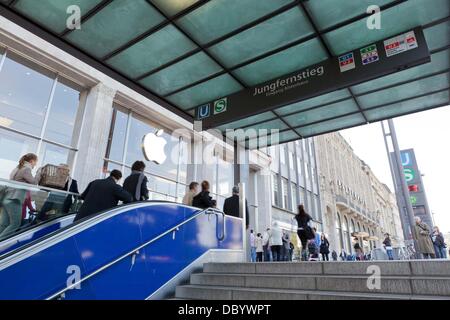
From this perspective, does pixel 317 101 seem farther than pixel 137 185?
Yes

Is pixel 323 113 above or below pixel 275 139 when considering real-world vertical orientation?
above

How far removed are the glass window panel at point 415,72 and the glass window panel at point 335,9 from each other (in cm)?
229

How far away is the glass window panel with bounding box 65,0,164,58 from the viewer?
5609 mm

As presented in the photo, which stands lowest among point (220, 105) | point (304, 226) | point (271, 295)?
point (271, 295)

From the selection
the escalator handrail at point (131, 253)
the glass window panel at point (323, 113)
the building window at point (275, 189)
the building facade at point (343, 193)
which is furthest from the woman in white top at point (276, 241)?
the building facade at point (343, 193)

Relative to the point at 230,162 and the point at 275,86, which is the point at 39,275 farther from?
the point at 230,162

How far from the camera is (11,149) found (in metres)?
8.20

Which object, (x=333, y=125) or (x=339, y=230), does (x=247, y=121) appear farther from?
(x=339, y=230)

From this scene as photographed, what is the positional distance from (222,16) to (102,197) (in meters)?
3.99

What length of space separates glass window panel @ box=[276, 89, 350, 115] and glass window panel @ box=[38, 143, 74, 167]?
6745 mm

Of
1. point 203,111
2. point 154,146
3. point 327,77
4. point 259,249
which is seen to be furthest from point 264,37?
point 259,249

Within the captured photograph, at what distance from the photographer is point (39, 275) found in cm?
328

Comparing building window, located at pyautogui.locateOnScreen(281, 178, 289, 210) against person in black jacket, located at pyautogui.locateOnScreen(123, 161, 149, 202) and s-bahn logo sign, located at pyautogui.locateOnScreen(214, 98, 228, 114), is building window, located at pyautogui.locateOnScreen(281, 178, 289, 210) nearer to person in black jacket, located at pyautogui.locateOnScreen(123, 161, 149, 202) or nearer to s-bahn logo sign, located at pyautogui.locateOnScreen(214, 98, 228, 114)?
s-bahn logo sign, located at pyautogui.locateOnScreen(214, 98, 228, 114)

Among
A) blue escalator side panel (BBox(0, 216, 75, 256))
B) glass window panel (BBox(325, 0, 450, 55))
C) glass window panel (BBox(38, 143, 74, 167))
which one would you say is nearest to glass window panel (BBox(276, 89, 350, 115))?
glass window panel (BBox(325, 0, 450, 55))
